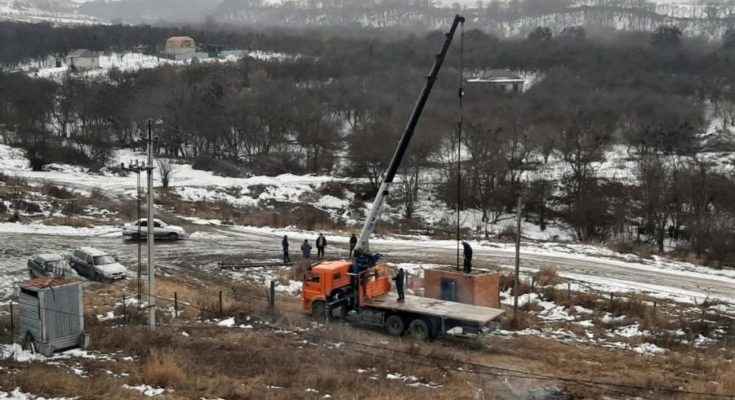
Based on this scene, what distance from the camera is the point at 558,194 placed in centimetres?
6216

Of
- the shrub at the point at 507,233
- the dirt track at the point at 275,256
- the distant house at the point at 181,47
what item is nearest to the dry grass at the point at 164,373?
the dirt track at the point at 275,256

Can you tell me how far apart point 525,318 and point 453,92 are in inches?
3066

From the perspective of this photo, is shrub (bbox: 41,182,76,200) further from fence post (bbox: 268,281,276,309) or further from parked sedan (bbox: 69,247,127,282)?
fence post (bbox: 268,281,276,309)

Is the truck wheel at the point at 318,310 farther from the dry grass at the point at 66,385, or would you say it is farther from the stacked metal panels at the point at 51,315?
the dry grass at the point at 66,385

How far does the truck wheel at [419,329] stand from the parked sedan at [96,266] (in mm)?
13990

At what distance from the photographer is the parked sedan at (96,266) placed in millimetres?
28250

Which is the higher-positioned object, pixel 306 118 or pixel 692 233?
pixel 306 118

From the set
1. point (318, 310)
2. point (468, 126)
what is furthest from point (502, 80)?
point (318, 310)

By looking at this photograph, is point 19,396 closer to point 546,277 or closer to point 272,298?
point 272,298

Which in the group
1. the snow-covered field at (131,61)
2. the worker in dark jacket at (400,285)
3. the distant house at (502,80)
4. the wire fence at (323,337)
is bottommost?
the wire fence at (323,337)

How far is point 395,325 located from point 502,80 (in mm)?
96579

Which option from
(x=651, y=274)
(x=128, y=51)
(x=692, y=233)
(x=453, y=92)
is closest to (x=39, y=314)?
(x=651, y=274)

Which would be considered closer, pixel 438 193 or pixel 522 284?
pixel 522 284

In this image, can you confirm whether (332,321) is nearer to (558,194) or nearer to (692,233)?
(692,233)
